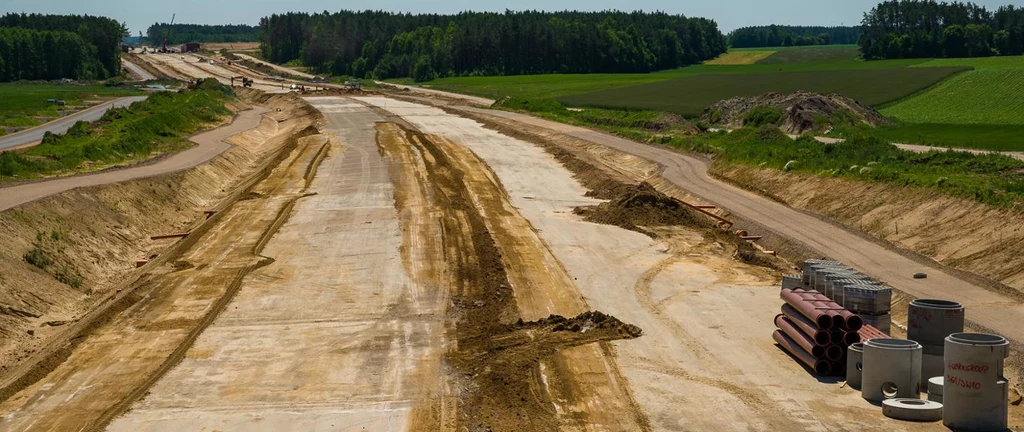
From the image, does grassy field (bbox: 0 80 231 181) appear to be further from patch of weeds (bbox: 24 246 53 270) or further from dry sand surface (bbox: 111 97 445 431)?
dry sand surface (bbox: 111 97 445 431)

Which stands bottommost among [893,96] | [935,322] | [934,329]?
[934,329]

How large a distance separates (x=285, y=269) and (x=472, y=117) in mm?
60640

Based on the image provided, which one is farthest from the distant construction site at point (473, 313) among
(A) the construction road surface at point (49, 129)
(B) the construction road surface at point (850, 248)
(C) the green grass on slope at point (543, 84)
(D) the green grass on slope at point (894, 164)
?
(C) the green grass on slope at point (543, 84)

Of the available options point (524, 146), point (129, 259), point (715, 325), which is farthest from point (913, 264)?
point (524, 146)

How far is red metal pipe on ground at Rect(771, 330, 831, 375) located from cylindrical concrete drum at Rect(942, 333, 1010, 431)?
3.23m

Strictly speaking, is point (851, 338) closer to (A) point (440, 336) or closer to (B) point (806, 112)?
(A) point (440, 336)

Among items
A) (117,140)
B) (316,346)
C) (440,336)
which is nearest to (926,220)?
(440,336)

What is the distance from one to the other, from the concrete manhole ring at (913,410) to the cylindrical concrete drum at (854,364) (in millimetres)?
Answer: 1409

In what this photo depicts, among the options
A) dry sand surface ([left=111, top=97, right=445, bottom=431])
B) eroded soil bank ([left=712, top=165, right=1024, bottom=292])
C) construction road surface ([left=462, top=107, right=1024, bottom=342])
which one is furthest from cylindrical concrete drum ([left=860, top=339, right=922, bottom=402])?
eroded soil bank ([left=712, top=165, right=1024, bottom=292])

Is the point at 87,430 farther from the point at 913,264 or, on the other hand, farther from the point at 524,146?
the point at 524,146

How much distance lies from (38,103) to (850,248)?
9264 cm

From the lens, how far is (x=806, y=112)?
237 ft

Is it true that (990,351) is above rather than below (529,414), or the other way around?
above

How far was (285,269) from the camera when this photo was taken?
28984 millimetres
